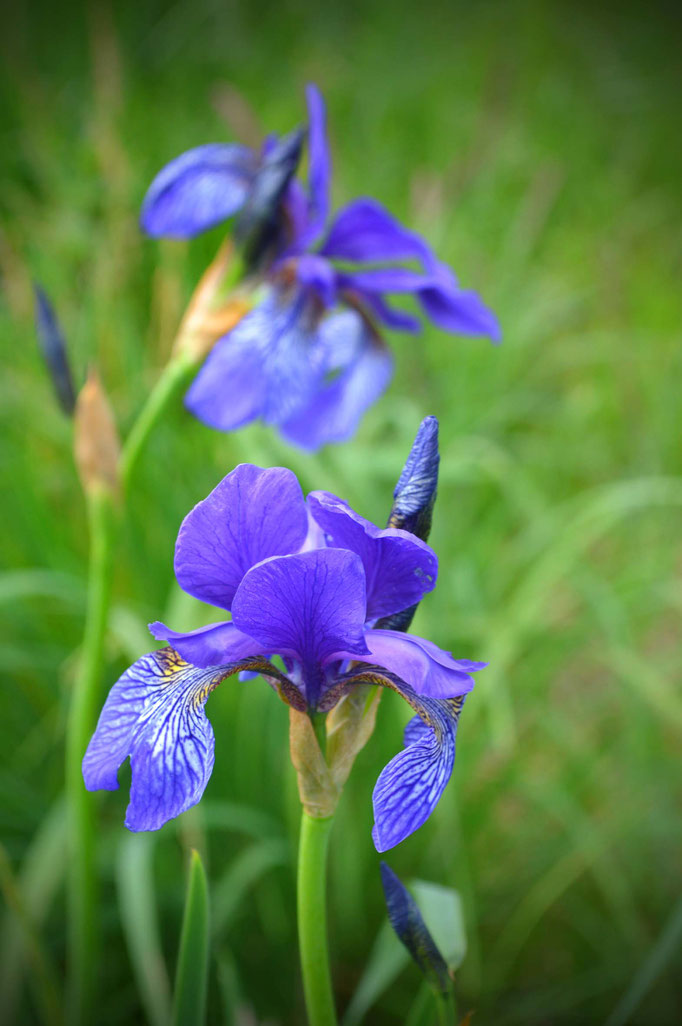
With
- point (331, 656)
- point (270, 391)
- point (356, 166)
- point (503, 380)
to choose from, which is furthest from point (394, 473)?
point (356, 166)

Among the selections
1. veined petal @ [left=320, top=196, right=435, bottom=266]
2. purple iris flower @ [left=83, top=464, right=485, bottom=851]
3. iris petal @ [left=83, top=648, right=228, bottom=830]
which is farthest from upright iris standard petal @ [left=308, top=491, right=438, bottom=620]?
veined petal @ [left=320, top=196, right=435, bottom=266]

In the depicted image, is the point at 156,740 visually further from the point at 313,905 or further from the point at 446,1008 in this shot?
the point at 446,1008

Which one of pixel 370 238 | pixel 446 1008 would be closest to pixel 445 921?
pixel 446 1008

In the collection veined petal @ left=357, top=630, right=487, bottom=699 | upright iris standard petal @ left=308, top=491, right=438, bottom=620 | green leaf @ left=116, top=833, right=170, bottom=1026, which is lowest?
green leaf @ left=116, top=833, right=170, bottom=1026

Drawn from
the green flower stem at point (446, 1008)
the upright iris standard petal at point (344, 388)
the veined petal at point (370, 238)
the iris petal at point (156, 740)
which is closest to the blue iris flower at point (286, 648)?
the iris petal at point (156, 740)

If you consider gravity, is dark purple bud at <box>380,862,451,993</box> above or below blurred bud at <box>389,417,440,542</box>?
below

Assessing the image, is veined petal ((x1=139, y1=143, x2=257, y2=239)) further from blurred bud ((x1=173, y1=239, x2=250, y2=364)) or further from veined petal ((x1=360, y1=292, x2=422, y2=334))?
veined petal ((x1=360, y1=292, x2=422, y2=334))
